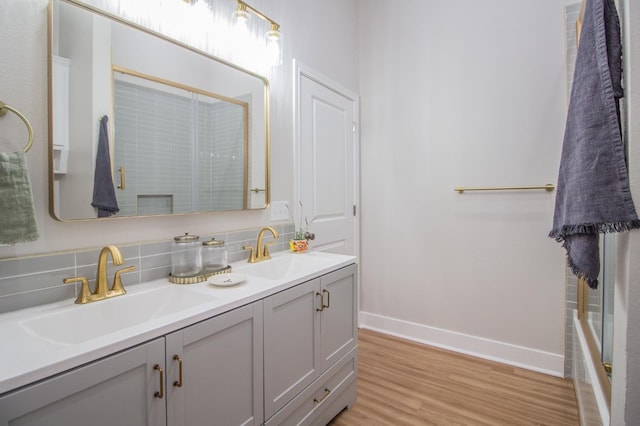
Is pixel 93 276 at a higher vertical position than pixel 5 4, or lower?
lower

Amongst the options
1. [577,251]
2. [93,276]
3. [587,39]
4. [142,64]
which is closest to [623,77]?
[587,39]

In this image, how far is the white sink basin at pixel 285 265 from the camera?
1669mm

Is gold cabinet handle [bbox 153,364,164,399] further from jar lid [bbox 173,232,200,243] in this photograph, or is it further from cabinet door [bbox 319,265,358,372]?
cabinet door [bbox 319,265,358,372]

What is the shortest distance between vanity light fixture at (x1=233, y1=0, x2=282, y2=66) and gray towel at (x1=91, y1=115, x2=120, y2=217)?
0.90 m

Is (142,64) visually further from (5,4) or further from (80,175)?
(80,175)

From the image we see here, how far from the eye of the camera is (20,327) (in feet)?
3.00

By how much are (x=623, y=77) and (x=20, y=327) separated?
185 centimetres

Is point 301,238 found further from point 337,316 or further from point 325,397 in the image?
point 325,397

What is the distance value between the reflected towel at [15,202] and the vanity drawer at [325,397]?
1.04 meters

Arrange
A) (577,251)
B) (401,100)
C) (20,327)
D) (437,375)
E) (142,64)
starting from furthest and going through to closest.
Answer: (401,100)
(437,375)
(142,64)
(577,251)
(20,327)

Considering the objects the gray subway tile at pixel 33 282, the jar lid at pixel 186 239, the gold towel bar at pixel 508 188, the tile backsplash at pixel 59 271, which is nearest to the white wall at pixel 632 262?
the gold towel bar at pixel 508 188

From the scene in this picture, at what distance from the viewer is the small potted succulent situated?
2.04 metres

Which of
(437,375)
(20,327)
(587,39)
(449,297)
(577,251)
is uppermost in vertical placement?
(587,39)

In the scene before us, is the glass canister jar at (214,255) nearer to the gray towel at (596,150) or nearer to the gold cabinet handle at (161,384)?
the gold cabinet handle at (161,384)
